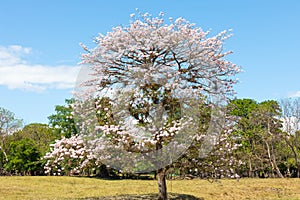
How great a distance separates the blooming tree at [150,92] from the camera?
45.5 feet

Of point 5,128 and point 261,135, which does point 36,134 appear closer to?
point 5,128

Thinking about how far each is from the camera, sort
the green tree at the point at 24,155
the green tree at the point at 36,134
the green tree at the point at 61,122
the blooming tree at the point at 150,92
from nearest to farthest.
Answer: the blooming tree at the point at 150,92, the green tree at the point at 61,122, the green tree at the point at 24,155, the green tree at the point at 36,134

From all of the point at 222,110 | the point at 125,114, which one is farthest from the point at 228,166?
the point at 125,114

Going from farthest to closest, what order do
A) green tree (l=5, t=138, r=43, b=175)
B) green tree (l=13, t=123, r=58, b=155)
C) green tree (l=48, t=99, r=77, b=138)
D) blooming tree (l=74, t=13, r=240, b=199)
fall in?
green tree (l=13, t=123, r=58, b=155) → green tree (l=5, t=138, r=43, b=175) → green tree (l=48, t=99, r=77, b=138) → blooming tree (l=74, t=13, r=240, b=199)

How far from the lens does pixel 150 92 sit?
1420 cm

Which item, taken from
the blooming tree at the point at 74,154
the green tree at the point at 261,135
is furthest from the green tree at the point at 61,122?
the blooming tree at the point at 74,154

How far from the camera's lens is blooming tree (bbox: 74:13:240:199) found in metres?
13.9

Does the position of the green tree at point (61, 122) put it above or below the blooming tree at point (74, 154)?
above

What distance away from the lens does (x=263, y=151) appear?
49.6 metres

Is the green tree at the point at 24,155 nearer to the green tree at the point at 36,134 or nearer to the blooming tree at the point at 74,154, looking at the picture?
the green tree at the point at 36,134

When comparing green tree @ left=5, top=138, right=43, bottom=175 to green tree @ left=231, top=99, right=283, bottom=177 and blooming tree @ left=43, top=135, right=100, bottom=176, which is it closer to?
green tree @ left=231, top=99, right=283, bottom=177

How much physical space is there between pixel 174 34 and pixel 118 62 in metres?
2.76

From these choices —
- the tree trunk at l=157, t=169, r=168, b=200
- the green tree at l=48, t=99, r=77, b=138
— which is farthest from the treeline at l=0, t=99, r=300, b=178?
the tree trunk at l=157, t=169, r=168, b=200

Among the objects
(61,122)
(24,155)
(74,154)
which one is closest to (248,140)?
(61,122)
